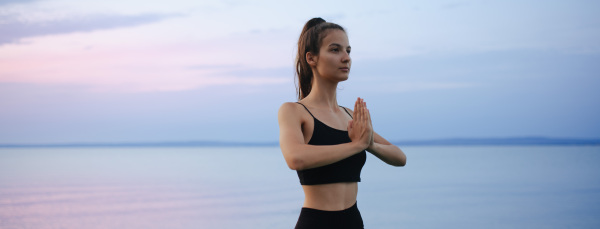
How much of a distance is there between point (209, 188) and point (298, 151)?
48.4ft

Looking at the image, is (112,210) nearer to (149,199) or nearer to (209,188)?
(149,199)

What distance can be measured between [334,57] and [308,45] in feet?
0.54

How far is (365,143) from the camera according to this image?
252cm

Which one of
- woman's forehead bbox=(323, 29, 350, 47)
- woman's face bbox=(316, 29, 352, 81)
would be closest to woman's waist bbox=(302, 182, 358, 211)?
woman's face bbox=(316, 29, 352, 81)

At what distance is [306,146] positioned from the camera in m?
2.46

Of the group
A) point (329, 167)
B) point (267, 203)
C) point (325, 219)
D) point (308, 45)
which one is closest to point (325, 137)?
point (329, 167)

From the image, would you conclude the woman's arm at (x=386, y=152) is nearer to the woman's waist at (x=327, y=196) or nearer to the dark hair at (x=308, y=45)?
the woman's waist at (x=327, y=196)

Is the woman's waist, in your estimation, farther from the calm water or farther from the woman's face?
the calm water

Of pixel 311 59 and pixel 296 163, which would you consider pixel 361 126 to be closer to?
pixel 296 163

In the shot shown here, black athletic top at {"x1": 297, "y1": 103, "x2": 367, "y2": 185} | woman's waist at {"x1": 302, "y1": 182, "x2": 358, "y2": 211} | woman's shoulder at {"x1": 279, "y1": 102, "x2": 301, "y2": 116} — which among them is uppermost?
woman's shoulder at {"x1": 279, "y1": 102, "x2": 301, "y2": 116}

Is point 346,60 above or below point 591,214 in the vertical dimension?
above

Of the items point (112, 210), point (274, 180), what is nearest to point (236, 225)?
point (112, 210)

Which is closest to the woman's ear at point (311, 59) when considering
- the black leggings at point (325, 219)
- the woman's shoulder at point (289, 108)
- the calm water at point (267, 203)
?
the woman's shoulder at point (289, 108)

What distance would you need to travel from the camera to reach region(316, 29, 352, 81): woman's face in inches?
107
